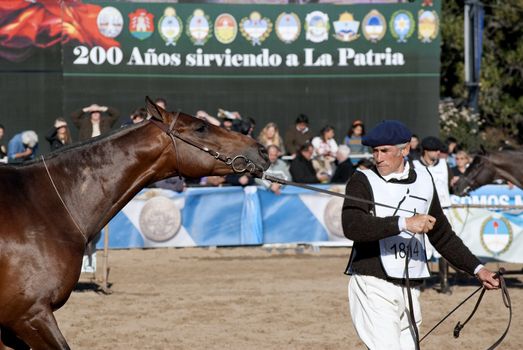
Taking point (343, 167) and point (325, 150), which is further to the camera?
point (325, 150)

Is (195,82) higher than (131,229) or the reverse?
higher

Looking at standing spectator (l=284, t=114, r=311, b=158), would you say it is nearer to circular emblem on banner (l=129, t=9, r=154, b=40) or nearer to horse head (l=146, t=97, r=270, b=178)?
circular emblem on banner (l=129, t=9, r=154, b=40)

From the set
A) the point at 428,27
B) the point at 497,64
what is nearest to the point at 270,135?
the point at 428,27

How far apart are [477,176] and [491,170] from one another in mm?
291

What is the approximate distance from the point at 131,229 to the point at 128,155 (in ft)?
29.7

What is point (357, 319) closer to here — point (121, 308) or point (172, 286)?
point (121, 308)

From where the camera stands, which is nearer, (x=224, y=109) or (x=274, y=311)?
(x=274, y=311)

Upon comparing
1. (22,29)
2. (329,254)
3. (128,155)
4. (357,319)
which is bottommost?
(329,254)

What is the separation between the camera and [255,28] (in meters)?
18.7

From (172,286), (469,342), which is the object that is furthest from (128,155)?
(172,286)

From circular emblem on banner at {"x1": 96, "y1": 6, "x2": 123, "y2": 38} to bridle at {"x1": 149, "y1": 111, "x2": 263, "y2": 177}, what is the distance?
38.2 feet

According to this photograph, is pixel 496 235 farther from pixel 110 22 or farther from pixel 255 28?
pixel 110 22

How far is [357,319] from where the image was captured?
633 centimetres

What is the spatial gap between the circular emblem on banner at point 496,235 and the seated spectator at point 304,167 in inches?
169
